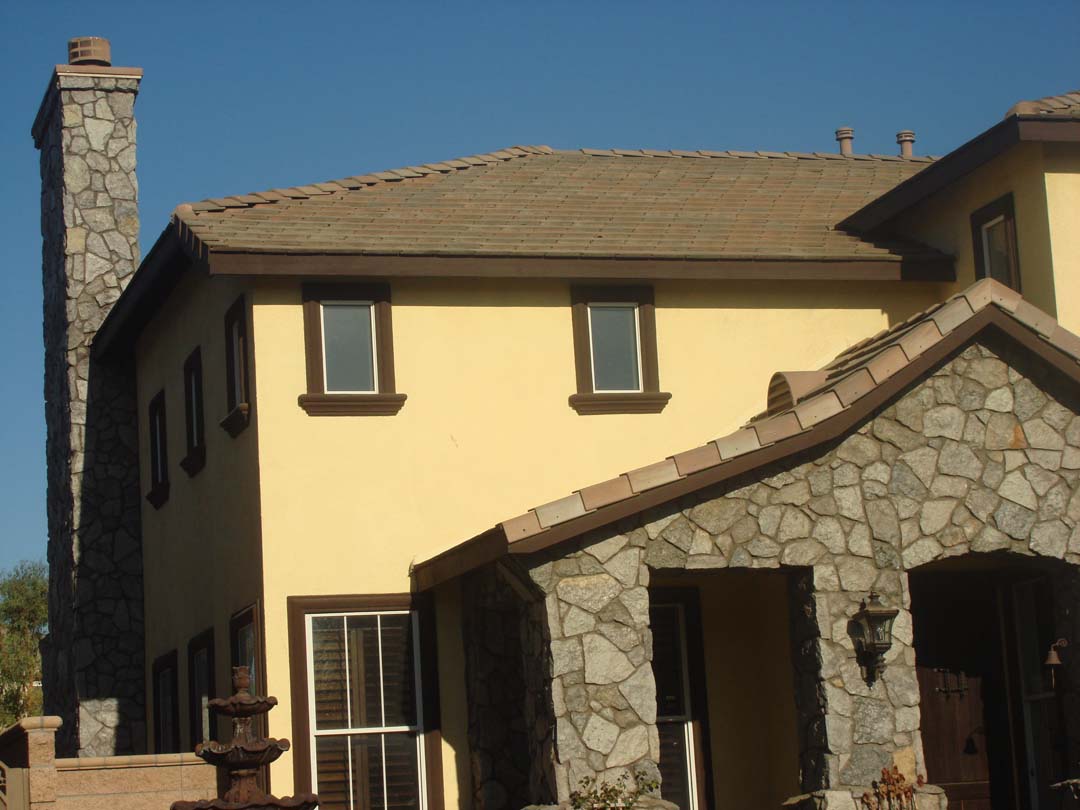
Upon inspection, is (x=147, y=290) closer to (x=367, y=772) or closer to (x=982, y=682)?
(x=367, y=772)

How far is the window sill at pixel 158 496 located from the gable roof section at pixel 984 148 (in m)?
8.43

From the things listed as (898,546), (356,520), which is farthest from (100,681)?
(898,546)

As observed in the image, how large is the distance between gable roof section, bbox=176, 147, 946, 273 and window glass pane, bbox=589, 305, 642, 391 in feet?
2.28

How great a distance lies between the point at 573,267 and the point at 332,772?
5.42m

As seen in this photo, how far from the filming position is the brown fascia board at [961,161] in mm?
16031

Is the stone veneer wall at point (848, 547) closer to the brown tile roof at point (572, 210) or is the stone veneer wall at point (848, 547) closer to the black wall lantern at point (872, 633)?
the black wall lantern at point (872, 633)

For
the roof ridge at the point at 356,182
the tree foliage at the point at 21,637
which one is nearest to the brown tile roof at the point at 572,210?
the roof ridge at the point at 356,182

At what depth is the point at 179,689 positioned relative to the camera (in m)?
19.3

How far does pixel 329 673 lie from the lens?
15.6 metres

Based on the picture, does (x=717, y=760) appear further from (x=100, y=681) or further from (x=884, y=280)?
(x=100, y=681)

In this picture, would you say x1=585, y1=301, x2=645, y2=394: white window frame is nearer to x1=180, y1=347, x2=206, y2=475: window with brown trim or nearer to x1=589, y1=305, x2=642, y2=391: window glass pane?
x1=589, y1=305, x2=642, y2=391: window glass pane

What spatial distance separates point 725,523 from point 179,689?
8256 mm

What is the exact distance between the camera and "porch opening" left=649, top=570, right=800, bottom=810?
16.3m

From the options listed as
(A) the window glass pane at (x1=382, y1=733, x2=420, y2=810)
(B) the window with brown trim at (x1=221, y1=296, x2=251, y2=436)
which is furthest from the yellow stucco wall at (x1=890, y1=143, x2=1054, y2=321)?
(B) the window with brown trim at (x1=221, y1=296, x2=251, y2=436)
